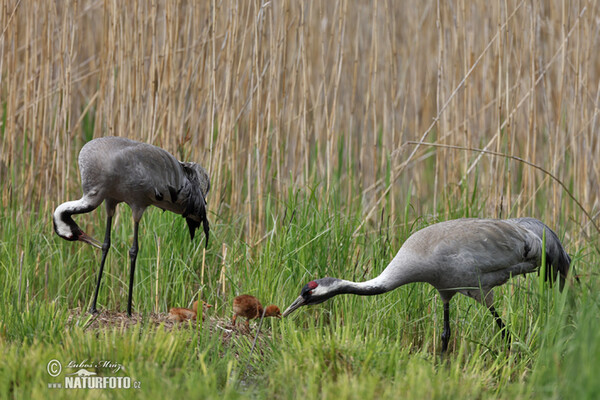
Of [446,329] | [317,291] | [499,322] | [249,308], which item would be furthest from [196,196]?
[499,322]

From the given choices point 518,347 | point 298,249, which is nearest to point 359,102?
point 298,249

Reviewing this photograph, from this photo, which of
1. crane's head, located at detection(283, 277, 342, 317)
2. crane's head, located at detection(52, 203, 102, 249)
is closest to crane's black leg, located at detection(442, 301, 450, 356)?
crane's head, located at detection(283, 277, 342, 317)

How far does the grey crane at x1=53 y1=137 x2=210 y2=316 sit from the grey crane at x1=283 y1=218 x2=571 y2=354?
116cm

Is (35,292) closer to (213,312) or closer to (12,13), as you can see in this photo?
(213,312)

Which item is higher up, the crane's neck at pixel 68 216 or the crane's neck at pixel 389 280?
the crane's neck at pixel 68 216

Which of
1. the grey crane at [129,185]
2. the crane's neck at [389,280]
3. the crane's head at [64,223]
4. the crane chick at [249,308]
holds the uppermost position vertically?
the grey crane at [129,185]

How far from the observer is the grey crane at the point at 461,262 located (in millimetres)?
3881

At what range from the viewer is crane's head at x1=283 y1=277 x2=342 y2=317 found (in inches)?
151

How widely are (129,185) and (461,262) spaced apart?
76.0 inches

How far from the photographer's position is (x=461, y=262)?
12.9 feet

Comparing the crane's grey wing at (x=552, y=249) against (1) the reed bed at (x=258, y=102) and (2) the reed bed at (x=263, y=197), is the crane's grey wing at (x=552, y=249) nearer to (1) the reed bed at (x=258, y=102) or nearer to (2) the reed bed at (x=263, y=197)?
(2) the reed bed at (x=263, y=197)

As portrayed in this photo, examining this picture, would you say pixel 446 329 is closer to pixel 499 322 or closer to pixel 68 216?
pixel 499 322

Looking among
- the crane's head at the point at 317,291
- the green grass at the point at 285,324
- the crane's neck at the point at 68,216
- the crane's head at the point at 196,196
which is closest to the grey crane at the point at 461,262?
the crane's head at the point at 317,291

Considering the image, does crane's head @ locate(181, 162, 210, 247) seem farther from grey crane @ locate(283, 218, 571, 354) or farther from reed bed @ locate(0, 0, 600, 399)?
grey crane @ locate(283, 218, 571, 354)
